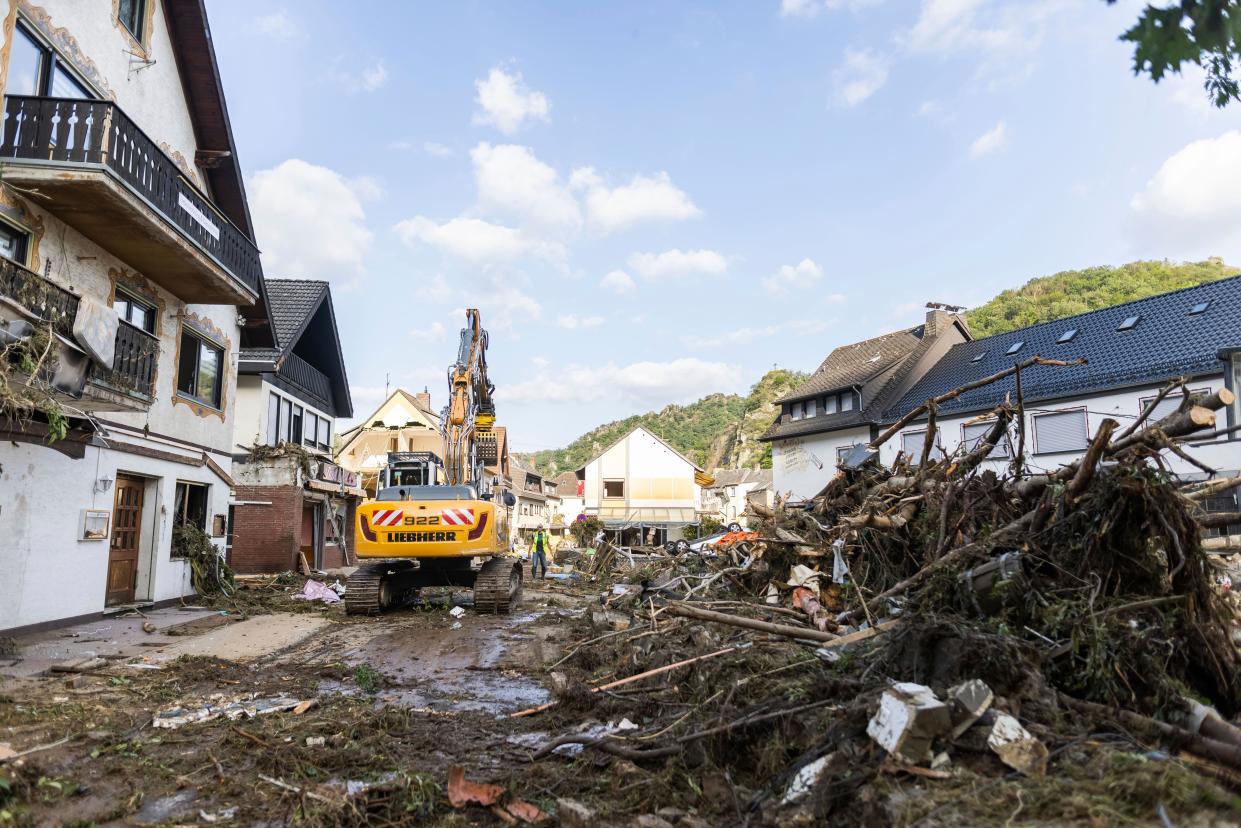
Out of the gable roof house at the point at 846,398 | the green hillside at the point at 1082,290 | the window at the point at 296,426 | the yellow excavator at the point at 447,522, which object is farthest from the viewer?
the green hillside at the point at 1082,290

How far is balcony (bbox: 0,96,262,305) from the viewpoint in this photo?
31.0 feet

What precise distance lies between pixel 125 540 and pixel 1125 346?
77.0ft

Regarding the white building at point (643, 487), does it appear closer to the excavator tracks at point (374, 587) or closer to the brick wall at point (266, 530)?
the brick wall at point (266, 530)

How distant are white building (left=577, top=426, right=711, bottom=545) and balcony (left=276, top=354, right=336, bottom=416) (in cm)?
2638

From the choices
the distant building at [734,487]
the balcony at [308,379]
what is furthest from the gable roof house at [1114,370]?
the distant building at [734,487]

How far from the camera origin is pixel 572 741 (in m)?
4.94

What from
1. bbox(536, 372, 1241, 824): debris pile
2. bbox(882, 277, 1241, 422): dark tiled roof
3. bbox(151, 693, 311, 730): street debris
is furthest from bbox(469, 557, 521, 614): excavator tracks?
bbox(882, 277, 1241, 422): dark tiled roof

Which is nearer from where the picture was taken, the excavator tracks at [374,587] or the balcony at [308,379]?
the excavator tracks at [374,587]

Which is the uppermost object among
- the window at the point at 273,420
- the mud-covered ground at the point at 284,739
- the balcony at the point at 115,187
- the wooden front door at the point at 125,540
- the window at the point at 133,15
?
the window at the point at 133,15

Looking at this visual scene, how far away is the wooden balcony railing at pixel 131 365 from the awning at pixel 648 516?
3876 centimetres

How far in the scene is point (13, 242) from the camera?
9695mm

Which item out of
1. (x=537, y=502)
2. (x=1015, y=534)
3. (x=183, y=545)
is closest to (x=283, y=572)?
(x=183, y=545)

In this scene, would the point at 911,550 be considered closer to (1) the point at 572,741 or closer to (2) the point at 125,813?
(1) the point at 572,741

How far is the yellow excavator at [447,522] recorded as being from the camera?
12352mm
